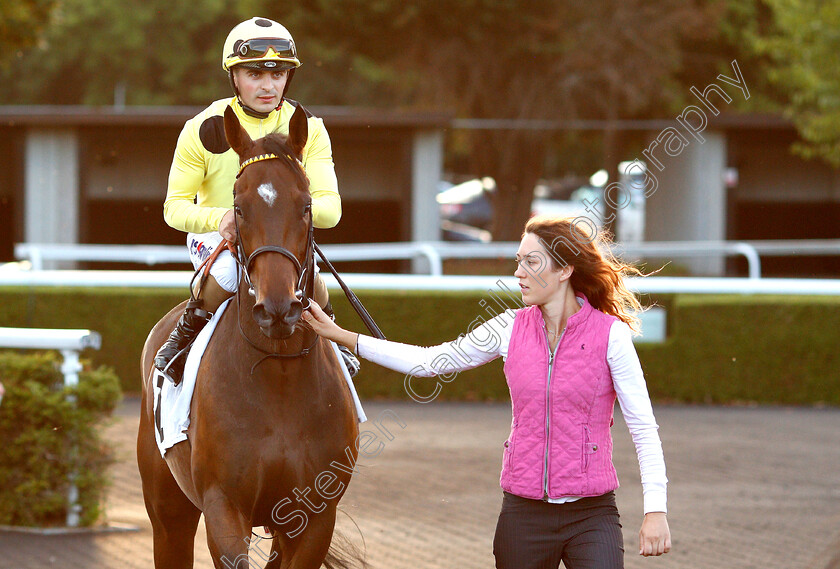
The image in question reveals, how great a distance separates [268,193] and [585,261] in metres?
1.00

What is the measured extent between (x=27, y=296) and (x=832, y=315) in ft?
25.9

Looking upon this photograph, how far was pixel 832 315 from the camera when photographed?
10383 millimetres

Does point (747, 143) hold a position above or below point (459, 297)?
above

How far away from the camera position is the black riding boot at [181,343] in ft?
12.6

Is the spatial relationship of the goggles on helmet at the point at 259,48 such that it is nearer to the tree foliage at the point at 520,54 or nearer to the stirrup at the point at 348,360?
the stirrup at the point at 348,360

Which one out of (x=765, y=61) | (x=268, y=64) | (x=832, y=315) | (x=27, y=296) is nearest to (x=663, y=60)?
(x=765, y=61)

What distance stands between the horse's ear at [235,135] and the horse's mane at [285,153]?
0.23ft

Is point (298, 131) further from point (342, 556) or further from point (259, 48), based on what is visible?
point (342, 556)

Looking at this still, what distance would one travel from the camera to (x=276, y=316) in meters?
3.08

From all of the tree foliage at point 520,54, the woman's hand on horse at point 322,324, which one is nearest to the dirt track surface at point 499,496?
the woman's hand on horse at point 322,324

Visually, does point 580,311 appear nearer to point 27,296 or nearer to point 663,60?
point 27,296

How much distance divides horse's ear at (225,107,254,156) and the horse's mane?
0.23 feet

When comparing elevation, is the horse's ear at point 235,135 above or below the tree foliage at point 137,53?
below

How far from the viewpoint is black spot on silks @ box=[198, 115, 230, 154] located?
12.2 ft
